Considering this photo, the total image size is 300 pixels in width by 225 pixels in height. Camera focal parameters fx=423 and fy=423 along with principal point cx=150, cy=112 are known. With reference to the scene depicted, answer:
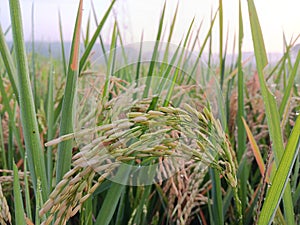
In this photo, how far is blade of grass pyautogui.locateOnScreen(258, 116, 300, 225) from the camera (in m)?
0.46

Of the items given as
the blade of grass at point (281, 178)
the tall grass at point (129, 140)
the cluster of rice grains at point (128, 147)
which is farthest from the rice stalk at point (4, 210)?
the blade of grass at point (281, 178)

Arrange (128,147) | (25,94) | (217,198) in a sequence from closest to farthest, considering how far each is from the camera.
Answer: (128,147) < (25,94) < (217,198)

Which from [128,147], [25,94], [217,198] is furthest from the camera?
[217,198]

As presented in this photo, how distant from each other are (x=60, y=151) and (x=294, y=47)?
78 centimetres

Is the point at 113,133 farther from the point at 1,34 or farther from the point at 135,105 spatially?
the point at 1,34

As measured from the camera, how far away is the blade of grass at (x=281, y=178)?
46 cm

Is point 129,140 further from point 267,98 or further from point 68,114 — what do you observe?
point 267,98

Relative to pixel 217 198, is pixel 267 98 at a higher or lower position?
higher

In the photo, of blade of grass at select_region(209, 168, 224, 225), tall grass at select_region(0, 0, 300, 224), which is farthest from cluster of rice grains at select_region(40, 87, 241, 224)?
blade of grass at select_region(209, 168, 224, 225)

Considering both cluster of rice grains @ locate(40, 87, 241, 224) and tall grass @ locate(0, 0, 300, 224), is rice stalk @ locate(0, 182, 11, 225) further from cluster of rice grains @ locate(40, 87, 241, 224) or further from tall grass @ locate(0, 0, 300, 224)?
cluster of rice grains @ locate(40, 87, 241, 224)

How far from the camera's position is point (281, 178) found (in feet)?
1.54

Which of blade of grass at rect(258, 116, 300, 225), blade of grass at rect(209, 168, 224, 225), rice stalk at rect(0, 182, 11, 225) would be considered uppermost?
blade of grass at rect(258, 116, 300, 225)

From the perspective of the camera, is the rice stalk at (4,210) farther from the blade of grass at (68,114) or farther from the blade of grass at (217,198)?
the blade of grass at (217,198)

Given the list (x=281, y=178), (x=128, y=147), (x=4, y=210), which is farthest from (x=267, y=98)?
(x=4, y=210)
